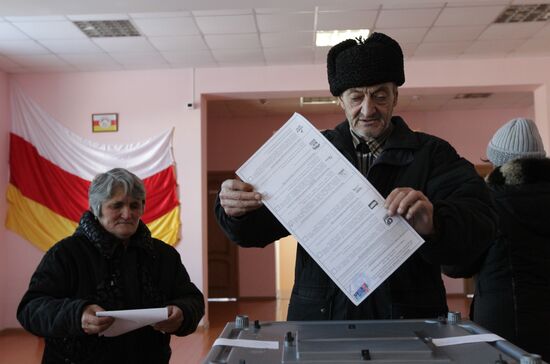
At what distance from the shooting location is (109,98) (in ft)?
24.1

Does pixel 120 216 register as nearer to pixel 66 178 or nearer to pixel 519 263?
pixel 519 263

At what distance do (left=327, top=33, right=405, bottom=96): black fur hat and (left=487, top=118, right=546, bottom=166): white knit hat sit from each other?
0.81 meters

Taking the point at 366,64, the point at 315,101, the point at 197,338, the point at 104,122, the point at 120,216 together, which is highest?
the point at 315,101

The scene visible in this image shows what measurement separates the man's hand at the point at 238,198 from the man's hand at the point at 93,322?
0.83 meters

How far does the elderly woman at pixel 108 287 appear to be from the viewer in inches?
77.3

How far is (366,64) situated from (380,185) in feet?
0.92

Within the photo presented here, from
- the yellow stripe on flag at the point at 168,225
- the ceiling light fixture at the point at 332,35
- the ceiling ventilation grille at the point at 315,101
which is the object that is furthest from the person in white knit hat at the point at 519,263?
the ceiling ventilation grille at the point at 315,101

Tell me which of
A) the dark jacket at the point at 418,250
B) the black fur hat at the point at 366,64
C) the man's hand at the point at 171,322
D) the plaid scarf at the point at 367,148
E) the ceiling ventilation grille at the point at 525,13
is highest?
the ceiling ventilation grille at the point at 525,13

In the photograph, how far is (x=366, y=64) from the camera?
1.28 m

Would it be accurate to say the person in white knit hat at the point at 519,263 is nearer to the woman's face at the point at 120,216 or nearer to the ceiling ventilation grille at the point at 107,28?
the woman's face at the point at 120,216

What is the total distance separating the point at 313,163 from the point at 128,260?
4.15 ft

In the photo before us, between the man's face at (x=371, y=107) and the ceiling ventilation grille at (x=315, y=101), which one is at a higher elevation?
the ceiling ventilation grille at (x=315, y=101)

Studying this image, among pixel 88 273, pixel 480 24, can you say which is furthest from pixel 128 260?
pixel 480 24

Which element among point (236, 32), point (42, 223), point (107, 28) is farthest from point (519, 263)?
point (42, 223)
